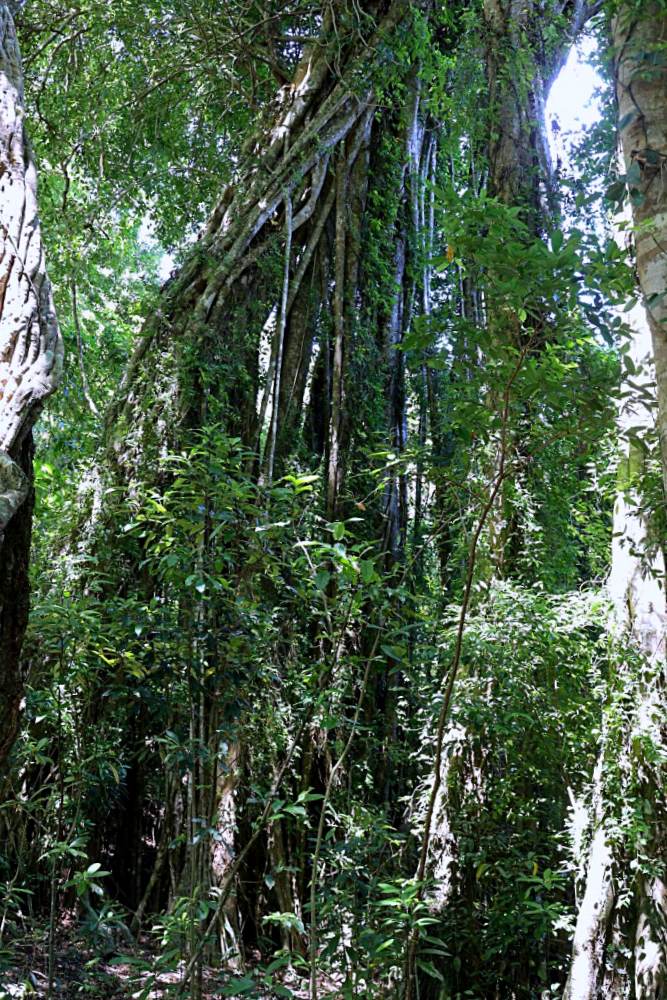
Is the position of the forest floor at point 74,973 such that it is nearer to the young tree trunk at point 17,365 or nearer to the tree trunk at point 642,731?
the tree trunk at point 642,731

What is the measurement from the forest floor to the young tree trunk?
131 cm

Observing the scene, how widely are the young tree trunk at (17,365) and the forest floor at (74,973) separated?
1310 mm

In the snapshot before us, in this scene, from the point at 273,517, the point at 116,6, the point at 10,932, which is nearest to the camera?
the point at 273,517

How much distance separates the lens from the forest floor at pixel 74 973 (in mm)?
3072

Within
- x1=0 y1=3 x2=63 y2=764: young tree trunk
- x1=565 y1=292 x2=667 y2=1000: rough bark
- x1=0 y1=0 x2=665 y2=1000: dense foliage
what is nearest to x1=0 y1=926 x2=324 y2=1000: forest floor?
x1=0 y1=0 x2=665 y2=1000: dense foliage

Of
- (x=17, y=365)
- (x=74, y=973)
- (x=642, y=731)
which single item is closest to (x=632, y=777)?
(x=642, y=731)

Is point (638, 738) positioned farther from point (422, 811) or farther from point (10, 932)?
point (10, 932)

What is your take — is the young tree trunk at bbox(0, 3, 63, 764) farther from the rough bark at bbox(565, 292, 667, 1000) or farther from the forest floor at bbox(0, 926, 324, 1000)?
the rough bark at bbox(565, 292, 667, 1000)

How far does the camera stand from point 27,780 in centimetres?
414

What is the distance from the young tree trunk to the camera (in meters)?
2.10

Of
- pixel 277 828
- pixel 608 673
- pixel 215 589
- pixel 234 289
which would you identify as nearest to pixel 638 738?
pixel 608 673

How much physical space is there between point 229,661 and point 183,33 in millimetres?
4830

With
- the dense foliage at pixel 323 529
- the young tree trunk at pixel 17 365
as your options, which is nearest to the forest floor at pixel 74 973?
the dense foliage at pixel 323 529

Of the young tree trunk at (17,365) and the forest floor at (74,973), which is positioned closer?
the young tree trunk at (17,365)
